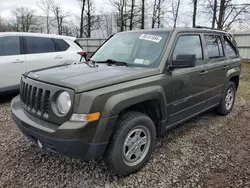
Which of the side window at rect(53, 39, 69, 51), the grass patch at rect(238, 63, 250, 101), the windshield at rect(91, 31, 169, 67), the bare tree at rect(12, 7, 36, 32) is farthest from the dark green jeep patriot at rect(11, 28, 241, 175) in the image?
the bare tree at rect(12, 7, 36, 32)

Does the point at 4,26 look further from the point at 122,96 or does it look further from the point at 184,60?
the point at 122,96

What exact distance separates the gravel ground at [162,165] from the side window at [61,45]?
3.40m

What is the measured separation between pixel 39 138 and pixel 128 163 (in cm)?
107

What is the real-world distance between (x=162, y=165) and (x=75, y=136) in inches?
53.8

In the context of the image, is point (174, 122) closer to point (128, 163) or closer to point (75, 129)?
point (128, 163)

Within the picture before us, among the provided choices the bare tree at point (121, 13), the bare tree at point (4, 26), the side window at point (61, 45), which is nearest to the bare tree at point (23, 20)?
the bare tree at point (4, 26)

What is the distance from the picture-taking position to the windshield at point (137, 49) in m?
3.20

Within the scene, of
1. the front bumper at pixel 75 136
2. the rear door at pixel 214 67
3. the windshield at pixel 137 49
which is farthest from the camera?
the rear door at pixel 214 67

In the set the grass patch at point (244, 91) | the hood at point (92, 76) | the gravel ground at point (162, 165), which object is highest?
the hood at point (92, 76)

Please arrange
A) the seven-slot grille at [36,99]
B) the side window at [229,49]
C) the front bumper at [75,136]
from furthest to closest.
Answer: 1. the side window at [229,49]
2. the seven-slot grille at [36,99]
3. the front bumper at [75,136]

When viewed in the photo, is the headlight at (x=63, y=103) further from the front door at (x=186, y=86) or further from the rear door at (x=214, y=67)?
the rear door at (x=214, y=67)

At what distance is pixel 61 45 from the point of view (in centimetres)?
691

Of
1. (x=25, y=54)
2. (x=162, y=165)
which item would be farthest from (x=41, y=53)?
(x=162, y=165)

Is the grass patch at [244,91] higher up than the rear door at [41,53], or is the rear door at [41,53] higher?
the rear door at [41,53]
